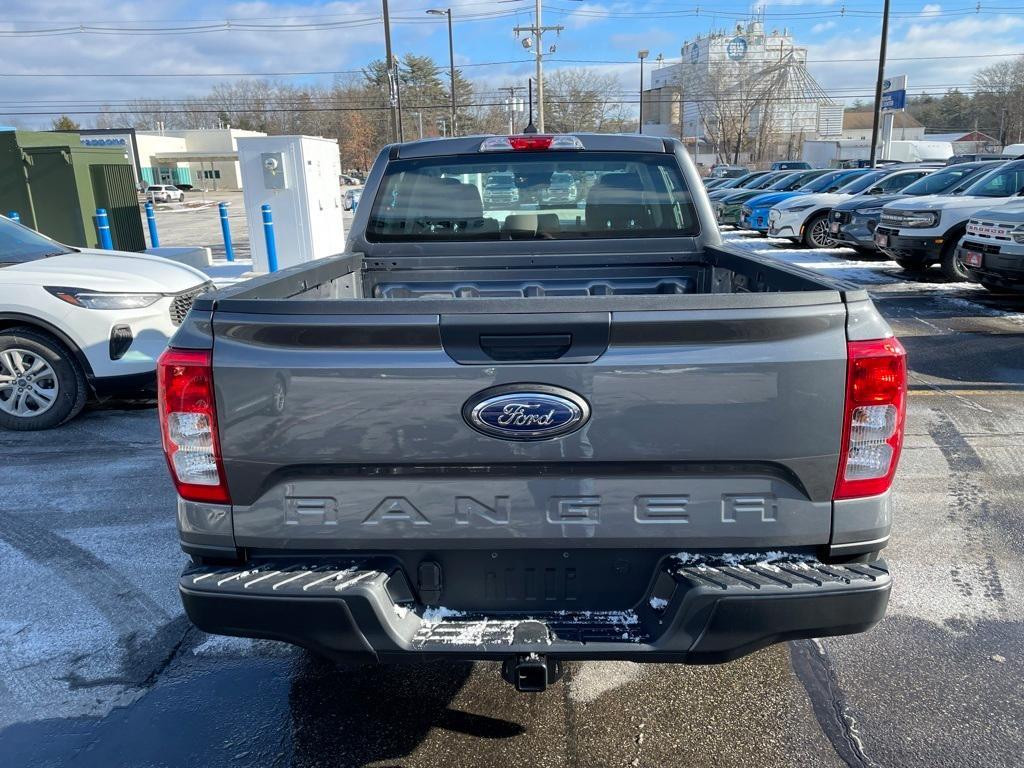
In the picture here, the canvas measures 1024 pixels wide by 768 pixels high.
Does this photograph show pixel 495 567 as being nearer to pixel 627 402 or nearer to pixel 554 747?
pixel 627 402

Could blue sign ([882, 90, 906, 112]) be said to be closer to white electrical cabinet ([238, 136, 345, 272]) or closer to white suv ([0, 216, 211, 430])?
white electrical cabinet ([238, 136, 345, 272])

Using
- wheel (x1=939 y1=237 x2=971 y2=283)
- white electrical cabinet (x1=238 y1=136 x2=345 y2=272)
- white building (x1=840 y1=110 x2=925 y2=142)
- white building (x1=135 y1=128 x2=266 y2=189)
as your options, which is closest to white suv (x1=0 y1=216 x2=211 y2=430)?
white electrical cabinet (x1=238 y1=136 x2=345 y2=272)

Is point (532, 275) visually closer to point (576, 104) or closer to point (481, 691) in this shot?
point (481, 691)

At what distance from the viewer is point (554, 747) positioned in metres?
2.56

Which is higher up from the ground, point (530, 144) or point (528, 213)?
point (530, 144)

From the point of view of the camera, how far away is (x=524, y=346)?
2.01 m

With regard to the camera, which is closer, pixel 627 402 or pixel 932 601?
pixel 627 402

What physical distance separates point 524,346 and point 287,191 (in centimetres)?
1279

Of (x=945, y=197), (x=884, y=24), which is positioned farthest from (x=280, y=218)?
(x=884, y=24)

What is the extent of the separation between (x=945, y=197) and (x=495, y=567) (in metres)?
12.5

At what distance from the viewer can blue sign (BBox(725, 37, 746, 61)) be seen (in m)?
85.2

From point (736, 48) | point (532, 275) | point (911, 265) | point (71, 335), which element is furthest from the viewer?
point (736, 48)

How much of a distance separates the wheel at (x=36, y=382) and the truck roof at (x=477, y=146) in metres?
3.49

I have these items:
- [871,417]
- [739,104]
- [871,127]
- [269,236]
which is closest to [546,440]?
[871,417]
